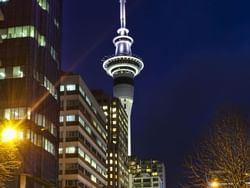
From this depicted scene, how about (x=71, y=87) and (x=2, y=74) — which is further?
(x=71, y=87)

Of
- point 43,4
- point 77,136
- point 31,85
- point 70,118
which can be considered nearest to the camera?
point 31,85

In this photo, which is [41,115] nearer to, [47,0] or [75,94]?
[47,0]

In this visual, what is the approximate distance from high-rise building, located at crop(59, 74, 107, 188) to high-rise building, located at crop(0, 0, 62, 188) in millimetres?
23808

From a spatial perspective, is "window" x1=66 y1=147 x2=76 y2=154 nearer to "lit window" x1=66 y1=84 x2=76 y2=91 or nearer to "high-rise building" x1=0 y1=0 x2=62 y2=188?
"lit window" x1=66 y1=84 x2=76 y2=91

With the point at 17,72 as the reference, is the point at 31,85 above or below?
below

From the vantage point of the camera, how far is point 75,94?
142 meters

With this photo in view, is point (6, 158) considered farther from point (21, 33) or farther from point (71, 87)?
point (71, 87)

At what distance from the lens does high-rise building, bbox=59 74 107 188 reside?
135625mm

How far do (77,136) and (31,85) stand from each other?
3753 centimetres

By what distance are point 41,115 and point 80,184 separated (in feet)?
119

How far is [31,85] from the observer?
10269 cm

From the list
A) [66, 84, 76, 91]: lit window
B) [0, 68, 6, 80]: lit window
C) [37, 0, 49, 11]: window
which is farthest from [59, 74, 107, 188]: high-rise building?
[0, 68, 6, 80]: lit window

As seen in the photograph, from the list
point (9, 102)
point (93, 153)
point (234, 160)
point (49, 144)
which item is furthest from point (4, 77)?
point (234, 160)

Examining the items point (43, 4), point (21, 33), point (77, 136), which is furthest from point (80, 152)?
point (43, 4)
